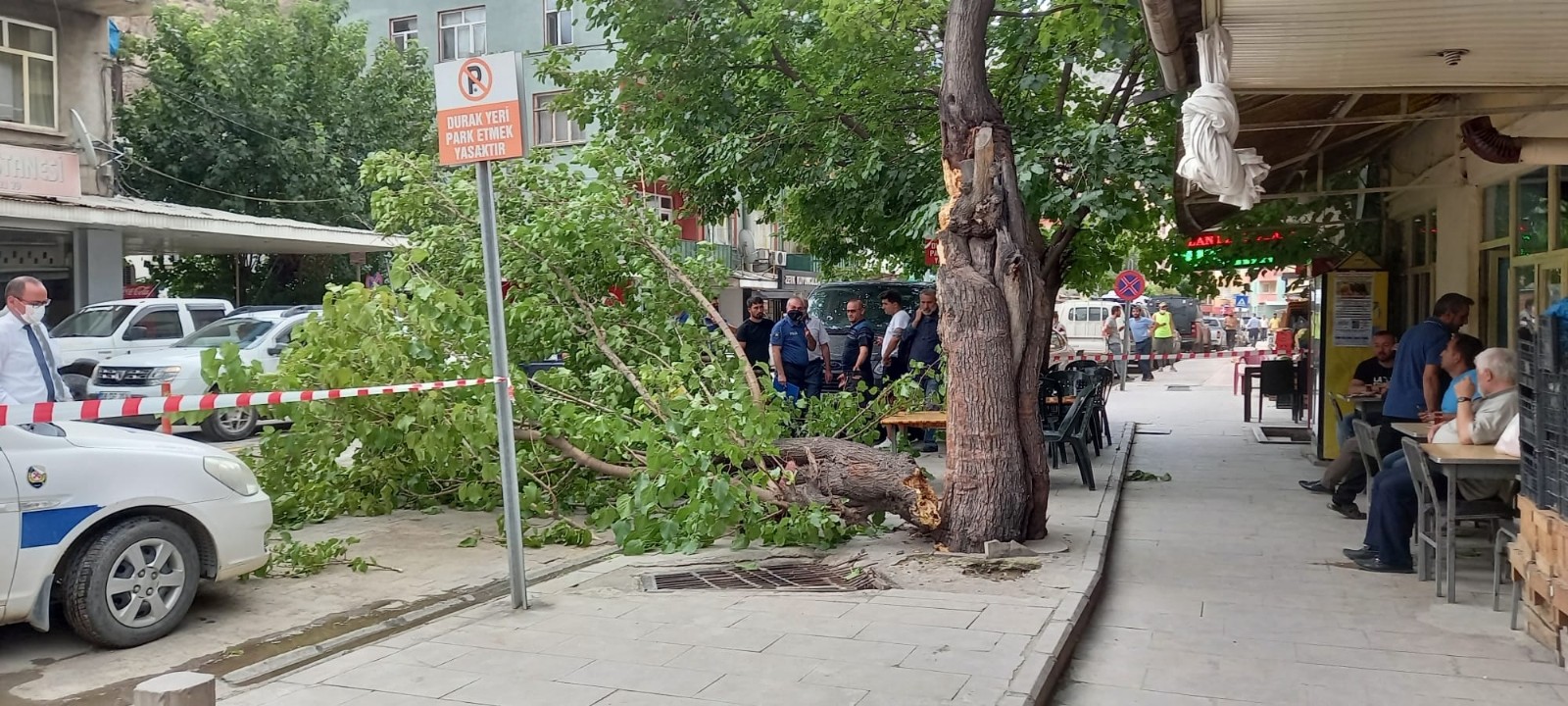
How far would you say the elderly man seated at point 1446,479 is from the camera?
6.34m

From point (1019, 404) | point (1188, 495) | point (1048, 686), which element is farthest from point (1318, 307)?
point (1048, 686)

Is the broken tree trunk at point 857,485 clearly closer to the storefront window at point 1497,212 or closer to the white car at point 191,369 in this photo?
the storefront window at point 1497,212

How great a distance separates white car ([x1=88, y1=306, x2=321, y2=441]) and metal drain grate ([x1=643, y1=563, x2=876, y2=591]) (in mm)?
8267

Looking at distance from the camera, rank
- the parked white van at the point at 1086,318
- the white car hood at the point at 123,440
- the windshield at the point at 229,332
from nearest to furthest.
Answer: the white car hood at the point at 123,440
the windshield at the point at 229,332
the parked white van at the point at 1086,318

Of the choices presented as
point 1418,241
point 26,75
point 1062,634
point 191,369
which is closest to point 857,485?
point 1062,634

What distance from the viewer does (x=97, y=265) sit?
18562 millimetres

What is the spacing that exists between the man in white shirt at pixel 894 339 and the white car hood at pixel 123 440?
798 centimetres

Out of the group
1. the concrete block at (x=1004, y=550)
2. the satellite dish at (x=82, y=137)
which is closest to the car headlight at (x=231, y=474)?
the concrete block at (x=1004, y=550)

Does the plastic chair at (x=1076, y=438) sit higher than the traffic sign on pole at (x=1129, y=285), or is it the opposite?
the traffic sign on pole at (x=1129, y=285)

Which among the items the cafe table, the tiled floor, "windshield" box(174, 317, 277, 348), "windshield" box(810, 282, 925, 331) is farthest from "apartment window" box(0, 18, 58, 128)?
the cafe table

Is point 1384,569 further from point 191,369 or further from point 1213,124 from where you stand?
point 191,369

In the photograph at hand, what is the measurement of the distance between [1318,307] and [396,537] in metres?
9.64

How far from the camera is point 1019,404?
23.1 ft

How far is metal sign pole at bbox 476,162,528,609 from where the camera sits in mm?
5875
